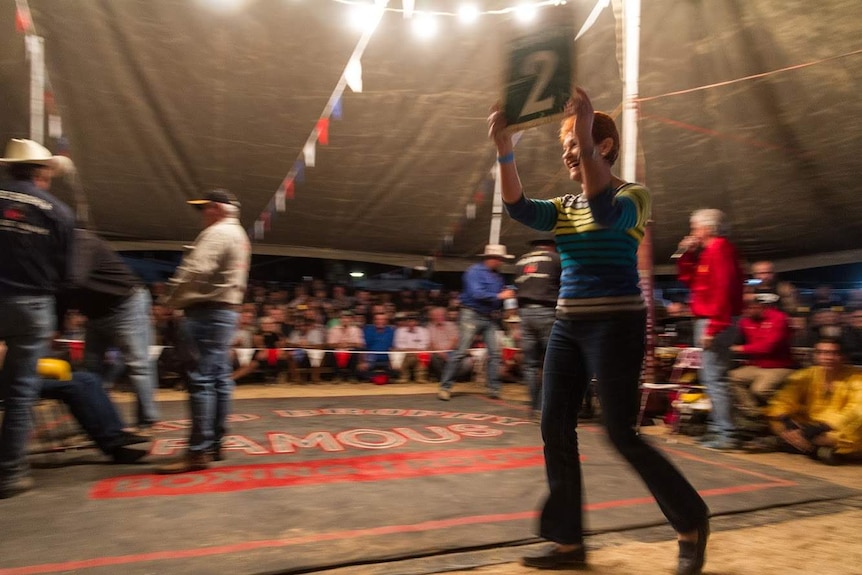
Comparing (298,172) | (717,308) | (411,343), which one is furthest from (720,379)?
(298,172)

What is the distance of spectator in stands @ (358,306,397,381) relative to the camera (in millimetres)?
8180

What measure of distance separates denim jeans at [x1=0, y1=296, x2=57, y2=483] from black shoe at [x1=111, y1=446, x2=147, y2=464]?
1.62ft

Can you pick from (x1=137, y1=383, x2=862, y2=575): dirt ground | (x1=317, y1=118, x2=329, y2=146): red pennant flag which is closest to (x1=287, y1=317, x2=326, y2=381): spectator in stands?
(x1=317, y1=118, x2=329, y2=146): red pennant flag

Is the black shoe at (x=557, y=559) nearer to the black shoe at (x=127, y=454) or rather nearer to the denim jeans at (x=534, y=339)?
the black shoe at (x=127, y=454)

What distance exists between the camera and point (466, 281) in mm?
6242

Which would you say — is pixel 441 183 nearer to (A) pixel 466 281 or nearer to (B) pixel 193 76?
(A) pixel 466 281

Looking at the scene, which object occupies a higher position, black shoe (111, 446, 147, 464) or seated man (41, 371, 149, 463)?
seated man (41, 371, 149, 463)

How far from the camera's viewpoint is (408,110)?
671cm

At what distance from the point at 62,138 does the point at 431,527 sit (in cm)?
637

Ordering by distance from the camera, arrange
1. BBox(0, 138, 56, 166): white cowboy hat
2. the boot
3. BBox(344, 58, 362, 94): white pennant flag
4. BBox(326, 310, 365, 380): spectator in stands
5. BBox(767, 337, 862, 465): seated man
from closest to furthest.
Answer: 1. BBox(0, 138, 56, 166): white cowboy hat
2. the boot
3. BBox(767, 337, 862, 465): seated man
4. BBox(344, 58, 362, 94): white pennant flag
5. BBox(326, 310, 365, 380): spectator in stands

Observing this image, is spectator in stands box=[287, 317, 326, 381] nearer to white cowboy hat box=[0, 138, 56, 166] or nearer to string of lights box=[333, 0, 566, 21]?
string of lights box=[333, 0, 566, 21]

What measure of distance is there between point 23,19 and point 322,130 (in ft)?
9.26

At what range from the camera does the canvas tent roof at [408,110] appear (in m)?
5.26

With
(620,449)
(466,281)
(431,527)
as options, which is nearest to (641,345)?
(620,449)
